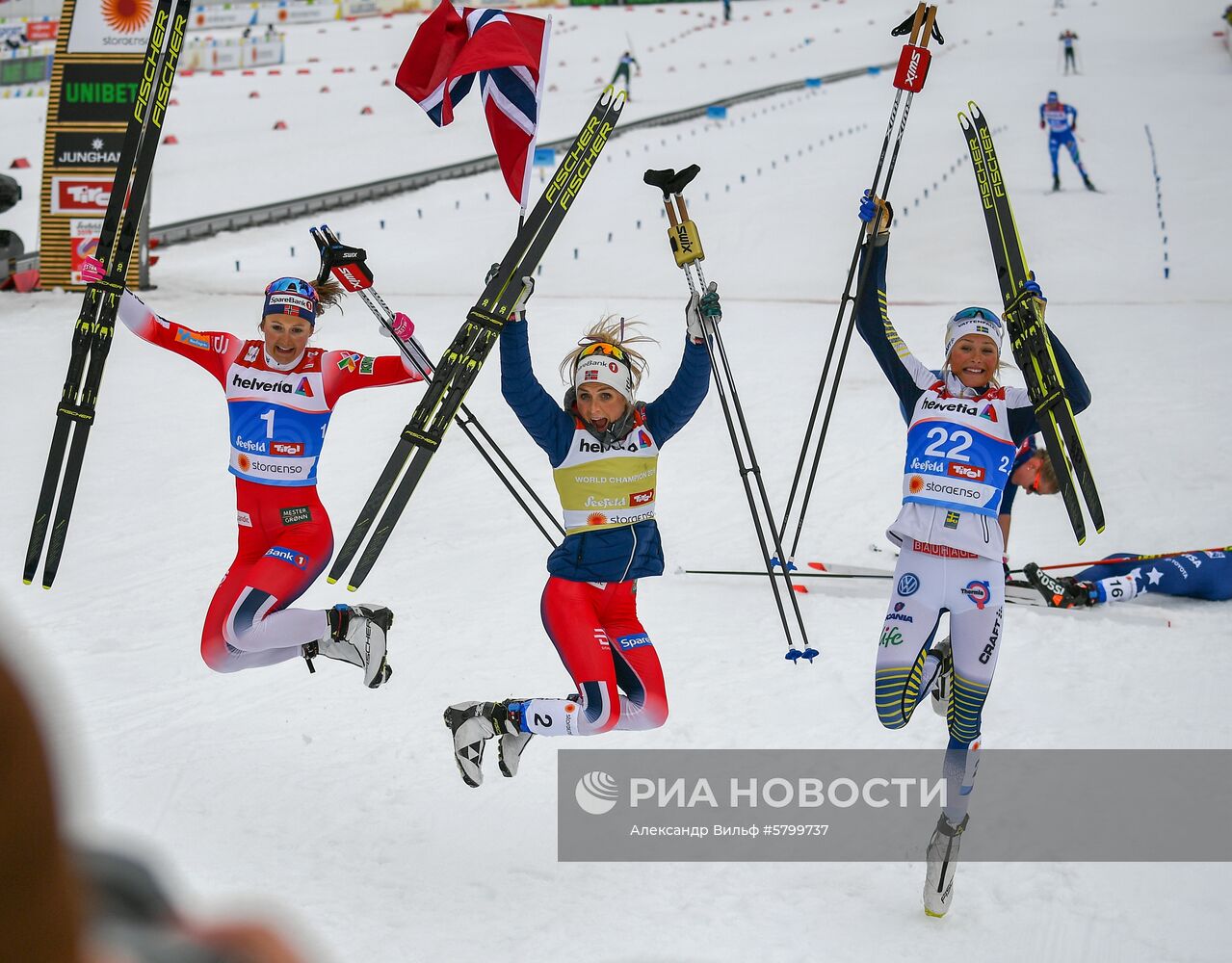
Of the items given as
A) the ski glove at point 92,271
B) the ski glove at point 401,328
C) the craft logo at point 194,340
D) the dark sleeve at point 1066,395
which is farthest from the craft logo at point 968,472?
the ski glove at point 92,271

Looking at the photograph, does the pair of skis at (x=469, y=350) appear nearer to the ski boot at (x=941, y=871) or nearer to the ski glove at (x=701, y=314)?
the ski glove at (x=701, y=314)

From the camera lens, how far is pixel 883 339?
259 inches

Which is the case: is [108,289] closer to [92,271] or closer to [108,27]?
[92,271]

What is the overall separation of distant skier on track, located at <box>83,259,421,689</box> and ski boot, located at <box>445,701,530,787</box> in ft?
2.58

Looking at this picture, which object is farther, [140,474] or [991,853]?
[140,474]

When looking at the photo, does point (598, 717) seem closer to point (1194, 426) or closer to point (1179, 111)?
point (1194, 426)

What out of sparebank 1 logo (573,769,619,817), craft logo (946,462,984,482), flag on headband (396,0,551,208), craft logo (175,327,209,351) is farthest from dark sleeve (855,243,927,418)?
craft logo (175,327,209,351)

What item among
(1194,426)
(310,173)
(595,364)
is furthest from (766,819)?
(310,173)

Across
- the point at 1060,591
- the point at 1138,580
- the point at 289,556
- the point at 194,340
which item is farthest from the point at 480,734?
the point at 1138,580

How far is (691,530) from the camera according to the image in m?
11.0

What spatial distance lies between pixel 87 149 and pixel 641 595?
37.9 feet

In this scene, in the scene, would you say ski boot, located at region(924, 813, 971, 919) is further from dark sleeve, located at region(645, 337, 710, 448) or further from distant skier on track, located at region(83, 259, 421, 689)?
distant skier on track, located at region(83, 259, 421, 689)

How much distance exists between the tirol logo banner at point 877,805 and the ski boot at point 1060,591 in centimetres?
211

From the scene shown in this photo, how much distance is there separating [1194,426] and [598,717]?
9.56m
